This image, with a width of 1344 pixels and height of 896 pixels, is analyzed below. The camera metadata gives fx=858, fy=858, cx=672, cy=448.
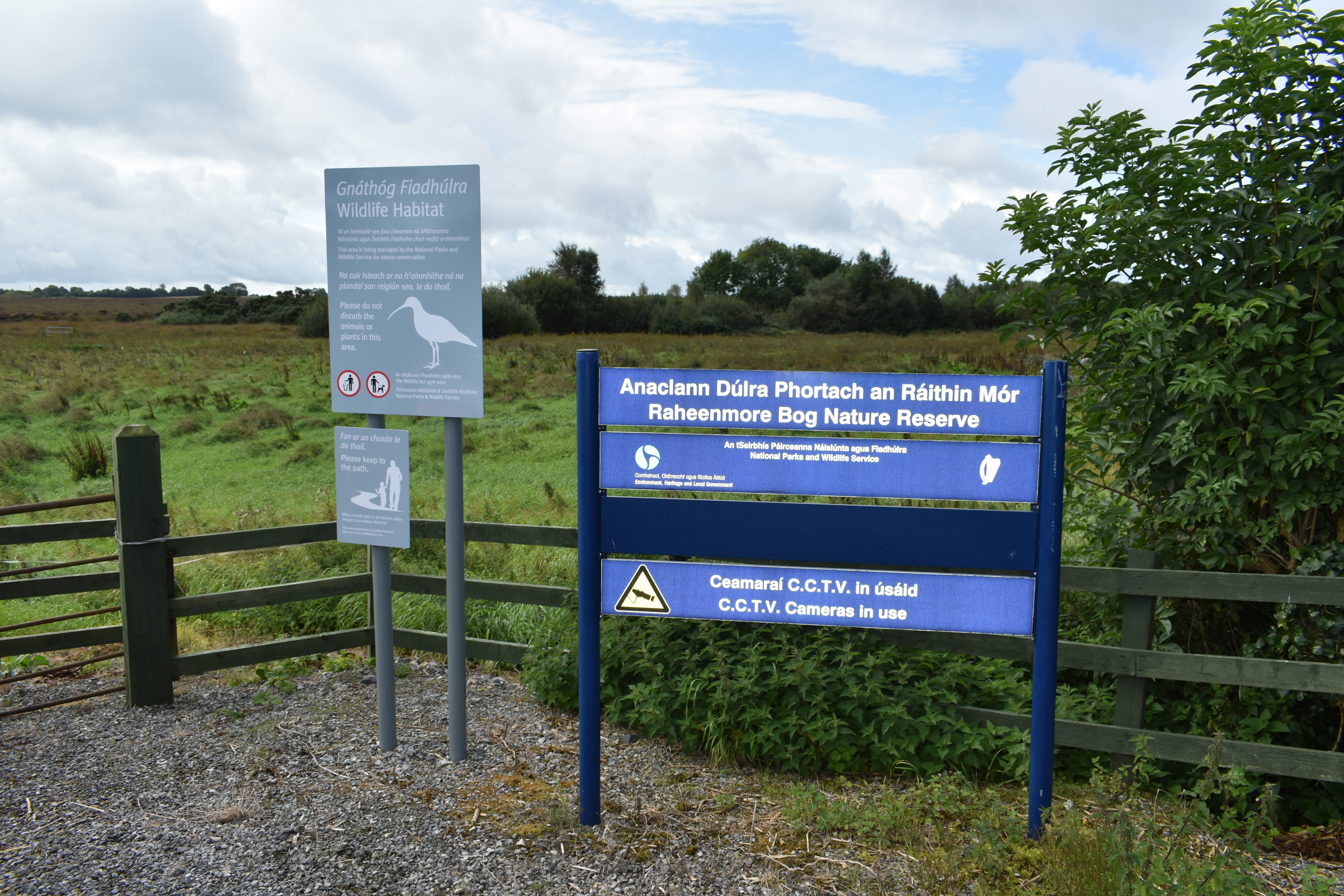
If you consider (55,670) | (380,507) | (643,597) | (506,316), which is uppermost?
(506,316)

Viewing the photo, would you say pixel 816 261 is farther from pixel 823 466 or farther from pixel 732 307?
pixel 823 466

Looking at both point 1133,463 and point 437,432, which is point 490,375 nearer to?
point 437,432

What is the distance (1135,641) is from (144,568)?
594 cm

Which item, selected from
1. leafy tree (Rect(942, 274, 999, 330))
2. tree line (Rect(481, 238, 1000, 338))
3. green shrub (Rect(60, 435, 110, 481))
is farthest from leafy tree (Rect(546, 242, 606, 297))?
green shrub (Rect(60, 435, 110, 481))

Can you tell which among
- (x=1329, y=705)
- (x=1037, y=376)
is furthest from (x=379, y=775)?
(x=1329, y=705)

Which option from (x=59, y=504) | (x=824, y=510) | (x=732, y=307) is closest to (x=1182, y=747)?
(x=824, y=510)

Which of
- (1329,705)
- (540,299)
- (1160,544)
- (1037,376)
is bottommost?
(1329,705)

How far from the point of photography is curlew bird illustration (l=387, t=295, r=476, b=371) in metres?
4.75

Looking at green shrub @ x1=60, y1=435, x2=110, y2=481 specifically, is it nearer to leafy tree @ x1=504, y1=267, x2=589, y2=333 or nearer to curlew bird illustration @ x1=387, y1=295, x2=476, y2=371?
curlew bird illustration @ x1=387, y1=295, x2=476, y2=371

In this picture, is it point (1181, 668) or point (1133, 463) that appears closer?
point (1181, 668)

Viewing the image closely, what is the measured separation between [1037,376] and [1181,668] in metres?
1.77

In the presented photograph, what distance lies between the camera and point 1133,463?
16.4ft

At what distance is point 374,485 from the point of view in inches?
198

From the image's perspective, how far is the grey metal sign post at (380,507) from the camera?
495 centimetres
